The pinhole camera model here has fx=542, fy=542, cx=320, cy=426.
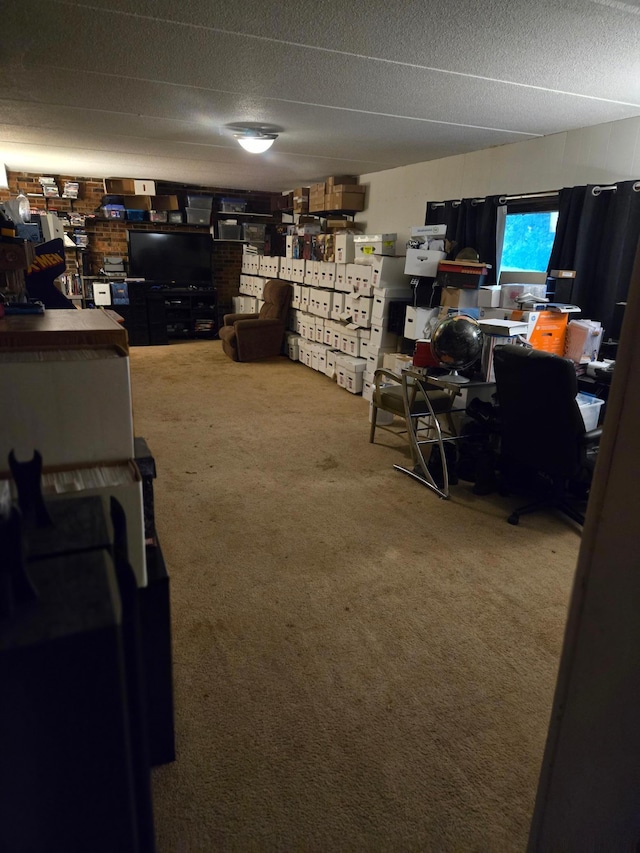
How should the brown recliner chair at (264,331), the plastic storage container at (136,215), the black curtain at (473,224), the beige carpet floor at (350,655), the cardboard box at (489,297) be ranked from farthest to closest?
the plastic storage container at (136,215), the brown recliner chair at (264,331), the black curtain at (473,224), the cardboard box at (489,297), the beige carpet floor at (350,655)

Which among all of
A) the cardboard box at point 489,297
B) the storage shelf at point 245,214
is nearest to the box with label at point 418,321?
the cardboard box at point 489,297

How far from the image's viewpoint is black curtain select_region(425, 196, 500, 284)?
166 inches

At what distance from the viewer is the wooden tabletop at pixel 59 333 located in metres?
1.04

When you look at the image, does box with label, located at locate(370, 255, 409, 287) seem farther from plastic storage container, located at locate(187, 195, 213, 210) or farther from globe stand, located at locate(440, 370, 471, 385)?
A: plastic storage container, located at locate(187, 195, 213, 210)

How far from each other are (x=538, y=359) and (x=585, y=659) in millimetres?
1889

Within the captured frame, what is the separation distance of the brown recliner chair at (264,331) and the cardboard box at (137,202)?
7.06 ft

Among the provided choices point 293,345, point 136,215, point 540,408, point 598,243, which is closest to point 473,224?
point 598,243

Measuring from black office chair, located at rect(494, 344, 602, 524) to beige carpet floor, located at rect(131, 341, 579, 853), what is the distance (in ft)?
1.25

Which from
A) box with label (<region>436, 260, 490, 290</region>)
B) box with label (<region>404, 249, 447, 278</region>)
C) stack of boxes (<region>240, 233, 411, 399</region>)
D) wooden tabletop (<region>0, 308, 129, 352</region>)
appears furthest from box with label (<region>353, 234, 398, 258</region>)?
wooden tabletop (<region>0, 308, 129, 352</region>)

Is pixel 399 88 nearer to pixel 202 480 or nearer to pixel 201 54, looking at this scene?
pixel 201 54

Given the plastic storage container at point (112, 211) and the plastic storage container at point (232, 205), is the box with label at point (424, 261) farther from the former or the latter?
the plastic storage container at point (112, 211)

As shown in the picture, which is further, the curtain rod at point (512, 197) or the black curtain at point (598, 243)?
the curtain rod at point (512, 197)

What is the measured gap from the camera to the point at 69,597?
1.77 ft

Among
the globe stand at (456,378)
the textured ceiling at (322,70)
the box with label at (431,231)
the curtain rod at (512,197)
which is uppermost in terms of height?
the textured ceiling at (322,70)
